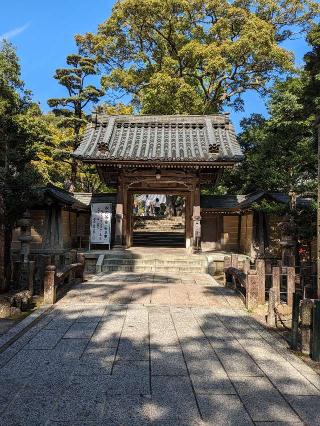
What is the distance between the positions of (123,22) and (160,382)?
23420 millimetres

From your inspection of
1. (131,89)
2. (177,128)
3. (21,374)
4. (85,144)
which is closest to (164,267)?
(85,144)

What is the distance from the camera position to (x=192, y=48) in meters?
20.8

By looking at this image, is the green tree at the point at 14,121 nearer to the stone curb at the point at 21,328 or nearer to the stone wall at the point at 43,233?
the stone wall at the point at 43,233

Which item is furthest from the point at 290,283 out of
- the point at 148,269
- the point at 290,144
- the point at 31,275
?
the point at 290,144

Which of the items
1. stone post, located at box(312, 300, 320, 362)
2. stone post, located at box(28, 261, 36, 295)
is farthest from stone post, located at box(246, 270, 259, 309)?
stone post, located at box(28, 261, 36, 295)

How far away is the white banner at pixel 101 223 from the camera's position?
14.8m

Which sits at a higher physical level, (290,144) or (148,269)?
(290,144)

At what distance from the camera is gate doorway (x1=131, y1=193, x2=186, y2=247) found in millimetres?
20391

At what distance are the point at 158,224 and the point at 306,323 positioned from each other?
2235 cm

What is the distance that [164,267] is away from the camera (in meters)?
12.1

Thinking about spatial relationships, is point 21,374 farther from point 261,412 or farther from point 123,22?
point 123,22

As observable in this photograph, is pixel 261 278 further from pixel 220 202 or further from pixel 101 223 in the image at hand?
pixel 220 202

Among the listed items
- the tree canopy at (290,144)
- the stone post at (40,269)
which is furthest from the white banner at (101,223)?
the stone post at (40,269)

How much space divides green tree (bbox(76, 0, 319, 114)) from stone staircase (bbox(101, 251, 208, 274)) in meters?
11.8
